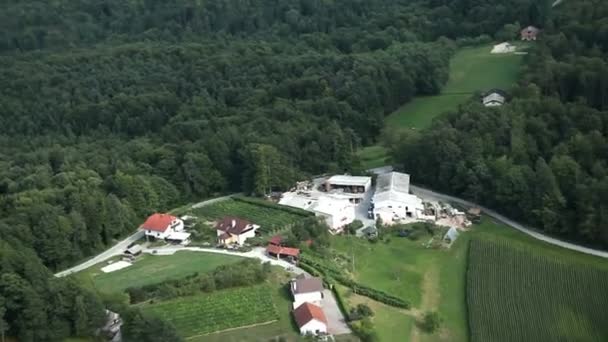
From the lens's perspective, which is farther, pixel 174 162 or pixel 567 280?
pixel 174 162

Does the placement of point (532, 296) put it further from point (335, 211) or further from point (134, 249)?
point (134, 249)

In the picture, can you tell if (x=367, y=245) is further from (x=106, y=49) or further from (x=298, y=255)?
(x=106, y=49)

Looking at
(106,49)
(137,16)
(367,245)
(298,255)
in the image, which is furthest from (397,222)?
(137,16)

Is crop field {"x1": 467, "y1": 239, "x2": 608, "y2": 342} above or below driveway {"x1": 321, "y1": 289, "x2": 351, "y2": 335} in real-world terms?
below

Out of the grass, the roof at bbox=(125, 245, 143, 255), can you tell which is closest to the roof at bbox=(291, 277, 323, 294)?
the roof at bbox=(125, 245, 143, 255)

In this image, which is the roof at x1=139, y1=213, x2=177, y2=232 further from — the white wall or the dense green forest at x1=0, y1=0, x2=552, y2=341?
the white wall

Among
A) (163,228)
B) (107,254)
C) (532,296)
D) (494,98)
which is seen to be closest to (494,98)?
(494,98)

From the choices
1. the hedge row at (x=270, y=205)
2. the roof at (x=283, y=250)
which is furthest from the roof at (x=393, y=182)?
the roof at (x=283, y=250)
